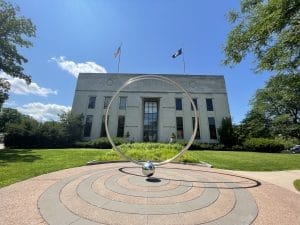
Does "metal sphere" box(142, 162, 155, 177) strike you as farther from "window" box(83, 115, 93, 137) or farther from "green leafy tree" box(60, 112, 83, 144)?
"window" box(83, 115, 93, 137)

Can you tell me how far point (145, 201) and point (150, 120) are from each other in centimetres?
3410

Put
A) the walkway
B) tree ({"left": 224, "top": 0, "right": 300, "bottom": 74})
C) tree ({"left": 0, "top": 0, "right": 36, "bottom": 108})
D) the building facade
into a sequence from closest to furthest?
the walkway < tree ({"left": 224, "top": 0, "right": 300, "bottom": 74}) < tree ({"left": 0, "top": 0, "right": 36, "bottom": 108}) < the building facade

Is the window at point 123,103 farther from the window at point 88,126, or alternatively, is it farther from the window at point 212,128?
the window at point 212,128

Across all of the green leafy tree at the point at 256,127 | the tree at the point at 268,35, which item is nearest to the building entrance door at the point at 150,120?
the green leafy tree at the point at 256,127

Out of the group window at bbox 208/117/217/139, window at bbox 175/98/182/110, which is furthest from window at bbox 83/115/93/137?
window at bbox 208/117/217/139

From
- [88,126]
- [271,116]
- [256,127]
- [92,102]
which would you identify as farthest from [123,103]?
[271,116]

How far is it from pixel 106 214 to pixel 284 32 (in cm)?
1101

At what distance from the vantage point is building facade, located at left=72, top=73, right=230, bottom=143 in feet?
128

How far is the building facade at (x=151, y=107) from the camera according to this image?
3903 centimetres

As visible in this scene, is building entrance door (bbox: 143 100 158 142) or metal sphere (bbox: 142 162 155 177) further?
building entrance door (bbox: 143 100 158 142)

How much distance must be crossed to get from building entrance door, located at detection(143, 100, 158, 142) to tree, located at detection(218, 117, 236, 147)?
10.9 m

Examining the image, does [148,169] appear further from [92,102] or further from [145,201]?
[92,102]

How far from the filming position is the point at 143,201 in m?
7.20

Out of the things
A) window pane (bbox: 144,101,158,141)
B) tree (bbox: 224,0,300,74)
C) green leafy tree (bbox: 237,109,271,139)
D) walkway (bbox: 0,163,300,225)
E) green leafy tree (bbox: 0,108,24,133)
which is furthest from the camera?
green leafy tree (bbox: 0,108,24,133)
